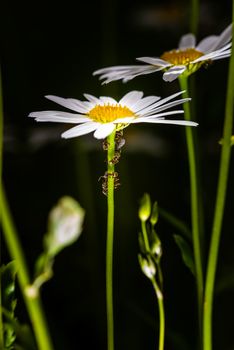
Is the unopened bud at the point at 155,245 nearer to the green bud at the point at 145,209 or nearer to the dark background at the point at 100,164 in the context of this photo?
the green bud at the point at 145,209

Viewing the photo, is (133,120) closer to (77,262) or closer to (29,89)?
(77,262)

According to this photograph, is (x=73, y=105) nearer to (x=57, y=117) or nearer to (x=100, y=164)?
(x=57, y=117)

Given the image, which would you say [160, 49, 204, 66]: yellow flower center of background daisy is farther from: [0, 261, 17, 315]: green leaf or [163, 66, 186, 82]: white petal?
[0, 261, 17, 315]: green leaf

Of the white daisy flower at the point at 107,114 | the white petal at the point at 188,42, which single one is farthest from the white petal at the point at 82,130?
the white petal at the point at 188,42

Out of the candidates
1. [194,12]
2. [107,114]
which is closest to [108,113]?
[107,114]

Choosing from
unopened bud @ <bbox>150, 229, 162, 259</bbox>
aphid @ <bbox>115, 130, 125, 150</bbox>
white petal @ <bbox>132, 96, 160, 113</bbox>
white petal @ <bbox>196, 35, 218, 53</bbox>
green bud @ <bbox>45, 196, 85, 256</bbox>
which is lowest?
unopened bud @ <bbox>150, 229, 162, 259</bbox>

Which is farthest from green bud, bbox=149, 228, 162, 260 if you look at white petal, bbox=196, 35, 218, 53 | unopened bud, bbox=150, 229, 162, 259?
white petal, bbox=196, 35, 218, 53

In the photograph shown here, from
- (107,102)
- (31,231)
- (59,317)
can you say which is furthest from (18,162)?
(107,102)
